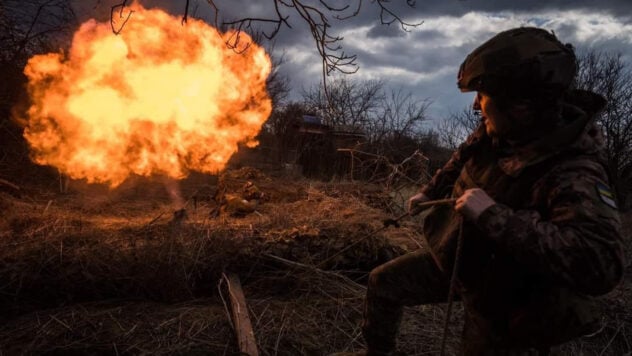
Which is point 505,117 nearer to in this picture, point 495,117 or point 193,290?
point 495,117

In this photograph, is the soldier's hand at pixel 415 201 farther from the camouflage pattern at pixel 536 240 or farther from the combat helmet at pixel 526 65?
the combat helmet at pixel 526 65

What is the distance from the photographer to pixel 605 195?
71.4 inches

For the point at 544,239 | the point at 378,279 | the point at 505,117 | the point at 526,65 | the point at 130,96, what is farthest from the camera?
the point at 130,96

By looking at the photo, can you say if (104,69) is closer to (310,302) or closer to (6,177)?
(6,177)

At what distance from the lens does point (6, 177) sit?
890cm

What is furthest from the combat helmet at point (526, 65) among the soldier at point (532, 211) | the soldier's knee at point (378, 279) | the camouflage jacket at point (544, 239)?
the soldier's knee at point (378, 279)

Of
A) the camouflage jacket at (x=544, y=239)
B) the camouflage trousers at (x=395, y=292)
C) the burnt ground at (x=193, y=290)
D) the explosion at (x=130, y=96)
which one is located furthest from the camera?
the explosion at (x=130, y=96)

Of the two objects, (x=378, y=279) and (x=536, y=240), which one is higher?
(x=536, y=240)

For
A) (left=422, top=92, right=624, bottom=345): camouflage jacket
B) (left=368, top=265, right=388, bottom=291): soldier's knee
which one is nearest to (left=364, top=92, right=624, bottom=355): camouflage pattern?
(left=422, top=92, right=624, bottom=345): camouflage jacket

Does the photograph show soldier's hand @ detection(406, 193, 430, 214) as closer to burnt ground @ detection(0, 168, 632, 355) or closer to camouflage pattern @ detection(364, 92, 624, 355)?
camouflage pattern @ detection(364, 92, 624, 355)

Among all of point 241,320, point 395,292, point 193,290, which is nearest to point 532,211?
point 395,292

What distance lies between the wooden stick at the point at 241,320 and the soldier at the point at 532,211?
5.62ft

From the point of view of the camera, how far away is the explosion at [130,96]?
8.27 meters

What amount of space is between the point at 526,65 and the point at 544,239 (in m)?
0.90
